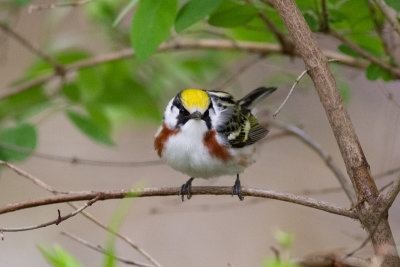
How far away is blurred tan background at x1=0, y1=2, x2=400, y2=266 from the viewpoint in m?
5.52

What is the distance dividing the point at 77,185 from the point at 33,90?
3.07 metres

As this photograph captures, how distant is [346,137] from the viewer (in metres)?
1.84

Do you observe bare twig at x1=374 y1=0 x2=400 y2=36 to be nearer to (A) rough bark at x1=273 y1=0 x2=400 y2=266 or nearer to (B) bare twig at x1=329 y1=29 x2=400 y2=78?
(B) bare twig at x1=329 y1=29 x2=400 y2=78

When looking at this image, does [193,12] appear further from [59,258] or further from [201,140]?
[59,258]

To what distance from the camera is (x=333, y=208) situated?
1.84 metres

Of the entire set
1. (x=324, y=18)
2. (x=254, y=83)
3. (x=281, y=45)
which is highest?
(x=254, y=83)

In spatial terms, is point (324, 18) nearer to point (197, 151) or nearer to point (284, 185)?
point (197, 151)

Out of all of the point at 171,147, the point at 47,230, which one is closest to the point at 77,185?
the point at 47,230

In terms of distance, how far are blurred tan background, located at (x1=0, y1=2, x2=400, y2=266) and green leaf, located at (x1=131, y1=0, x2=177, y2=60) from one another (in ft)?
8.59

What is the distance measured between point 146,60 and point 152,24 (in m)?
0.67

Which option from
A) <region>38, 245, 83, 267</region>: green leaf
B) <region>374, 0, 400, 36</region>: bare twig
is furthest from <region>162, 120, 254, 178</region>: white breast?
<region>38, 245, 83, 267</region>: green leaf

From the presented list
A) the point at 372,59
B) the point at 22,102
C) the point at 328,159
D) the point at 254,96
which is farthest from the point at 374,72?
the point at 22,102

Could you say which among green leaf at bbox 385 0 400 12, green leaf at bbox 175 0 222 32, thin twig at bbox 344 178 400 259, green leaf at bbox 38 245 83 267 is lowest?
green leaf at bbox 38 245 83 267

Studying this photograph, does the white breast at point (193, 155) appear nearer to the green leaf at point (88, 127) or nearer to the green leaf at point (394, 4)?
the green leaf at point (88, 127)
